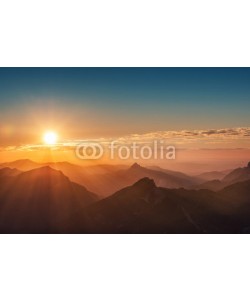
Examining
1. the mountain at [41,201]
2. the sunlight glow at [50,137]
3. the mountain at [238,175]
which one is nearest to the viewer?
the mountain at [41,201]

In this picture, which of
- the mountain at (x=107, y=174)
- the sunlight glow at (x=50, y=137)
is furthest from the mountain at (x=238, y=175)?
the sunlight glow at (x=50, y=137)

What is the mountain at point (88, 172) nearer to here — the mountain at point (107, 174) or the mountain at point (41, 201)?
the mountain at point (107, 174)

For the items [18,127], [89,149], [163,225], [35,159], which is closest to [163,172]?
[163,225]

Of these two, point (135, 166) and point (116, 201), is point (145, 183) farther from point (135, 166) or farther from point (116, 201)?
point (116, 201)

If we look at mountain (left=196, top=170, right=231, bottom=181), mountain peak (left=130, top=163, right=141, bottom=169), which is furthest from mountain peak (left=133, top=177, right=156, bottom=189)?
mountain (left=196, top=170, right=231, bottom=181)

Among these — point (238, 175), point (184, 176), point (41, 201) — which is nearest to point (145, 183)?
point (184, 176)
